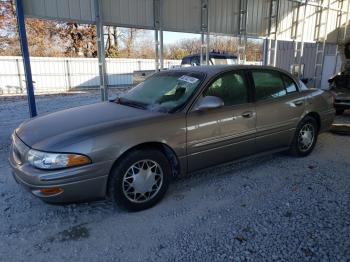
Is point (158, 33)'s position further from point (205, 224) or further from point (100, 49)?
point (205, 224)

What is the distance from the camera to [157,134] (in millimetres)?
3035

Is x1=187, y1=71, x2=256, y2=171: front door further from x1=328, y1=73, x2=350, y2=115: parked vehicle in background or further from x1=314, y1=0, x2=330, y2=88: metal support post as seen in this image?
x1=314, y1=0, x2=330, y2=88: metal support post

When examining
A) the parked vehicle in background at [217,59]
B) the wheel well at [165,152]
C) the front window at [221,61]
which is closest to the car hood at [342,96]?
the parked vehicle in background at [217,59]

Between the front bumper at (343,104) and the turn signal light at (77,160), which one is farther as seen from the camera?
the front bumper at (343,104)

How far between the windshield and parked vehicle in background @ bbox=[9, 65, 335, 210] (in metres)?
0.01

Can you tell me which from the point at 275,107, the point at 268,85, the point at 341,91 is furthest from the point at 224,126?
the point at 341,91

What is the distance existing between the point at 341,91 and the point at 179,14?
4.92 m

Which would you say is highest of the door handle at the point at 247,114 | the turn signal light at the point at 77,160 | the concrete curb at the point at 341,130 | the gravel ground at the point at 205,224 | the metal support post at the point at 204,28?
the metal support post at the point at 204,28

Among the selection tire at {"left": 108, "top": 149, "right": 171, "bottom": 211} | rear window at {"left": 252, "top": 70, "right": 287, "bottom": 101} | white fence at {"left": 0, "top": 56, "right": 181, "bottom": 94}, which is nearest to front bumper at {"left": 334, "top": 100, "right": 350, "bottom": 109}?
rear window at {"left": 252, "top": 70, "right": 287, "bottom": 101}

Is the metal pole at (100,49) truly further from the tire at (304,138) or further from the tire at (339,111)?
the tire at (339,111)

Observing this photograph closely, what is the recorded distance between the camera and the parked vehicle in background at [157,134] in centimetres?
266

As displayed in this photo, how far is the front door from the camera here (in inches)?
131

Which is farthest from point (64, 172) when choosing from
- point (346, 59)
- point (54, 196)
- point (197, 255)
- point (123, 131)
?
point (346, 59)

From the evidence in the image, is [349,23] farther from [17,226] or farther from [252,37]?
[17,226]
